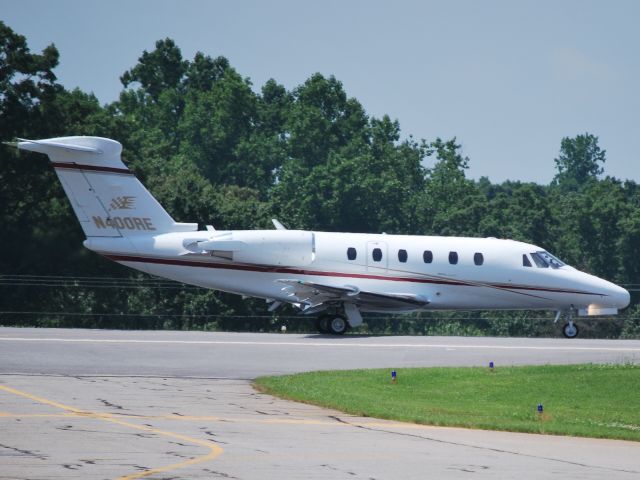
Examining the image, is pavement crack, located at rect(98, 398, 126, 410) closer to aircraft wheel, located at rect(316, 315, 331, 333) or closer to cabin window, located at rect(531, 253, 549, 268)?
aircraft wheel, located at rect(316, 315, 331, 333)

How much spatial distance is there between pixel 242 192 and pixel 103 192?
51.4m

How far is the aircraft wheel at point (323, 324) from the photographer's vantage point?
39062 mm

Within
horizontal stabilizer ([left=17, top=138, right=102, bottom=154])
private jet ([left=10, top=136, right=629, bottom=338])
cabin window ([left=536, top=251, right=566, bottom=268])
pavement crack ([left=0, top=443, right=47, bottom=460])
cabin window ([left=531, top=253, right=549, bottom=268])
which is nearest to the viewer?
pavement crack ([left=0, top=443, right=47, bottom=460])

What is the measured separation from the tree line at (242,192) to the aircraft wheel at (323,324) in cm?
1046

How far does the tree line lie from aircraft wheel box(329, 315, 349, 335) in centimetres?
1080

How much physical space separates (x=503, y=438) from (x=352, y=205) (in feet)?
237

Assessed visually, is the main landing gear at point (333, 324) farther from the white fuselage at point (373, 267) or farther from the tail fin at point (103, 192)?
the tail fin at point (103, 192)

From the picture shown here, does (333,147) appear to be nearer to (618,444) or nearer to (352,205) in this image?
(352,205)

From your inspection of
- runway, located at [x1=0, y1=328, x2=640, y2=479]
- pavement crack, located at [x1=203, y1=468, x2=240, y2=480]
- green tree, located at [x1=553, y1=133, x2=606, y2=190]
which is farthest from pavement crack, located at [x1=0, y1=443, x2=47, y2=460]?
green tree, located at [x1=553, y1=133, x2=606, y2=190]

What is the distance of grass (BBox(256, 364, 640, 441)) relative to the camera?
20.8 m

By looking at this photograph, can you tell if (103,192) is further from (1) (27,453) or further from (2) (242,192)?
(2) (242,192)

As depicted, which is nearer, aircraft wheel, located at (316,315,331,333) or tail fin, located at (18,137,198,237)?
tail fin, located at (18,137,198,237)

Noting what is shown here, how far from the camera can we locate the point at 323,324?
3912 centimetres

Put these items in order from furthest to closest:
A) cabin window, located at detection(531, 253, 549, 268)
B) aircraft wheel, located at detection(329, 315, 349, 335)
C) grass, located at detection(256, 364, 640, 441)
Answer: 1. cabin window, located at detection(531, 253, 549, 268)
2. aircraft wheel, located at detection(329, 315, 349, 335)
3. grass, located at detection(256, 364, 640, 441)
